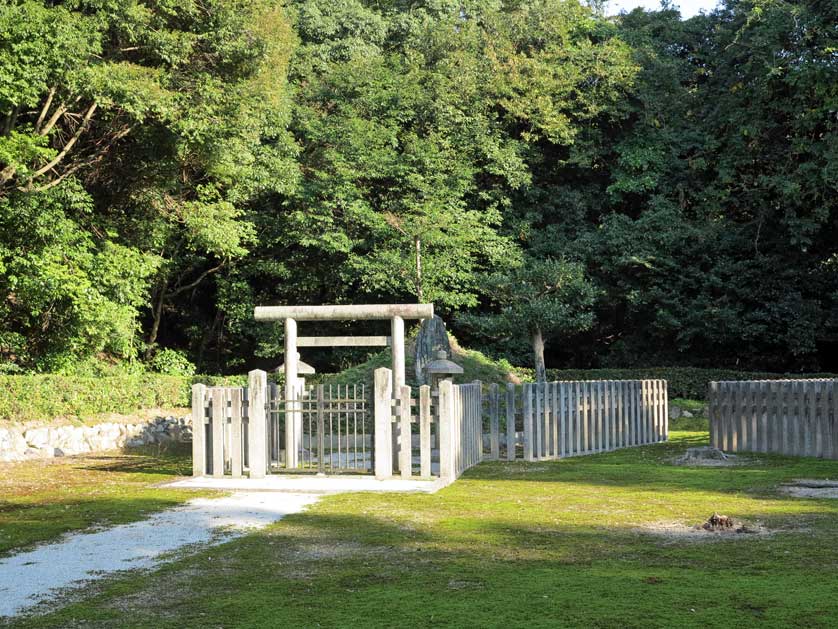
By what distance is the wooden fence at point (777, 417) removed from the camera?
1395cm

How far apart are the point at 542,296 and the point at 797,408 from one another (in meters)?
14.5

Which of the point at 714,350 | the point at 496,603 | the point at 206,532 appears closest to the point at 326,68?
the point at 714,350

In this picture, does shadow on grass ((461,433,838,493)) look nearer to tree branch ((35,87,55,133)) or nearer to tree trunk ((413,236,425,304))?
tree branch ((35,87,55,133))

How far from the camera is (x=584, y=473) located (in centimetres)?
1251

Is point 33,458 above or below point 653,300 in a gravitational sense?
below

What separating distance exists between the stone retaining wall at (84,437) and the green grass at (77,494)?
0.98 meters

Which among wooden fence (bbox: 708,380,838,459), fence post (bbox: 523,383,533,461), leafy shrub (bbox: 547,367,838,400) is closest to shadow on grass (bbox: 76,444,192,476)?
fence post (bbox: 523,383,533,461)

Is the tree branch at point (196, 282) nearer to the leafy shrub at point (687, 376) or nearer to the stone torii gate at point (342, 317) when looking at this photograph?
the leafy shrub at point (687, 376)

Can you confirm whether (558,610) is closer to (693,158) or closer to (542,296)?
(542,296)

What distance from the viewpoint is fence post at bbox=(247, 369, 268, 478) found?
12.2m

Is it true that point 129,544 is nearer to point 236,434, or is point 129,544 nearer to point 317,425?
point 236,434

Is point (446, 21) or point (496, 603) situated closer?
point (496, 603)

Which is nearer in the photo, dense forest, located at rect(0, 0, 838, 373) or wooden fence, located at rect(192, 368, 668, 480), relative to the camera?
wooden fence, located at rect(192, 368, 668, 480)

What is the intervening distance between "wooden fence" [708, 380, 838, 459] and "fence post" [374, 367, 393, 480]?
21.2ft
